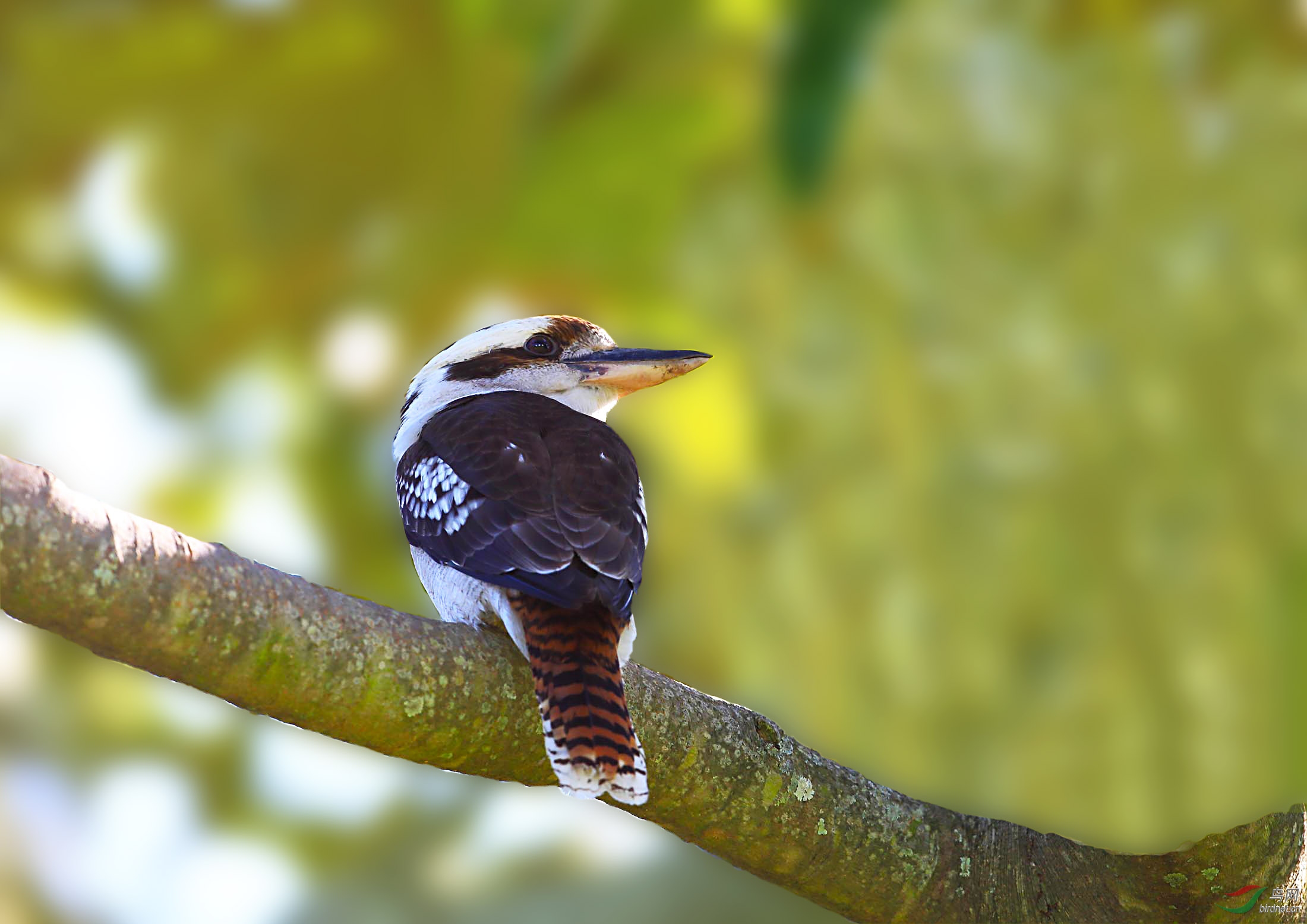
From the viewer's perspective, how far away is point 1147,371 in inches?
101

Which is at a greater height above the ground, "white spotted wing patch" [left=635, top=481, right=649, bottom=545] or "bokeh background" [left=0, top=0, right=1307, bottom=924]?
"bokeh background" [left=0, top=0, right=1307, bottom=924]

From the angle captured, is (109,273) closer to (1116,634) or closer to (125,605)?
(125,605)

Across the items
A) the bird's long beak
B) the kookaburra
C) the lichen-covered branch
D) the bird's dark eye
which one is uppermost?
the bird's dark eye

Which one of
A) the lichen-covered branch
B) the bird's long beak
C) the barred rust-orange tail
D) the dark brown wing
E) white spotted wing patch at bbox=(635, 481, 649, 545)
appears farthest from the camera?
the bird's long beak

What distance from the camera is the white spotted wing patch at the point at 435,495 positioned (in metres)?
1.71

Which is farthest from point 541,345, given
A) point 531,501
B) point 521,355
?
point 531,501

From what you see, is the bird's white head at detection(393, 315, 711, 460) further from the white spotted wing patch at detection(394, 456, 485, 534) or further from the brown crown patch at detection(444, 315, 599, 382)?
the white spotted wing patch at detection(394, 456, 485, 534)

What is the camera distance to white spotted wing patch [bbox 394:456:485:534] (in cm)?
171

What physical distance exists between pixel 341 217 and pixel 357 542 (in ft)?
2.15

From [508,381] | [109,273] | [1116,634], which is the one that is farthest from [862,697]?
[109,273]

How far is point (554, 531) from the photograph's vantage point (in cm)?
160

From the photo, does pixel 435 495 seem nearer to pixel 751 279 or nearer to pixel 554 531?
pixel 554 531

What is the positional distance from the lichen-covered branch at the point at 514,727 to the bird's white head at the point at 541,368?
64 centimetres

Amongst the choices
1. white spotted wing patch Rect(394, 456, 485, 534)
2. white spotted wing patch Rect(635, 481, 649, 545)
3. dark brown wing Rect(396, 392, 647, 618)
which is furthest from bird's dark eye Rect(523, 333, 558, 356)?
white spotted wing patch Rect(635, 481, 649, 545)
